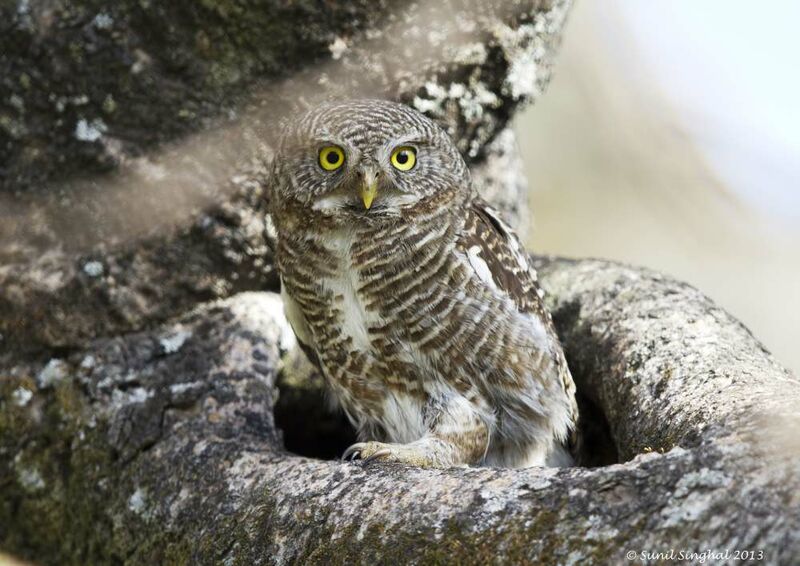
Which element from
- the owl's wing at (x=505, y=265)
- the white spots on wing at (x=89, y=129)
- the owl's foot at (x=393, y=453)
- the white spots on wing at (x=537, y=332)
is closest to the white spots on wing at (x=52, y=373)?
the white spots on wing at (x=89, y=129)

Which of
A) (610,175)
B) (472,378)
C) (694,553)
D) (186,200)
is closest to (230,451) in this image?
(472,378)

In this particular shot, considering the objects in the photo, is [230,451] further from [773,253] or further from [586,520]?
[773,253]

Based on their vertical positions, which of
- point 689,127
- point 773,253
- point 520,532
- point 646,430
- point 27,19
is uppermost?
point 27,19

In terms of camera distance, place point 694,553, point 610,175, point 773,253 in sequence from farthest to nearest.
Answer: point 610,175 → point 773,253 → point 694,553

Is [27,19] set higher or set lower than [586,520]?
higher

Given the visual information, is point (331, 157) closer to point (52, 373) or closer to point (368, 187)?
point (368, 187)

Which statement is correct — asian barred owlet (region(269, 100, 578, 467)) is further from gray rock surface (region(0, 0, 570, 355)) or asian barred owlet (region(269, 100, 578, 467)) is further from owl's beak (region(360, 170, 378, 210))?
gray rock surface (region(0, 0, 570, 355))

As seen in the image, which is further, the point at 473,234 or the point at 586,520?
the point at 473,234

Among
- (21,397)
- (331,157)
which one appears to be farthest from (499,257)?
(21,397)
